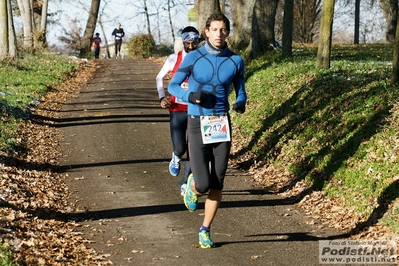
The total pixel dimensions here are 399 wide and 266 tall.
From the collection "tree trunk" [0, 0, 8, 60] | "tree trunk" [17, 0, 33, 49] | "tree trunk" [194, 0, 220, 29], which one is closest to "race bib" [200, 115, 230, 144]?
"tree trunk" [194, 0, 220, 29]

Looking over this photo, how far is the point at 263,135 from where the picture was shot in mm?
15203

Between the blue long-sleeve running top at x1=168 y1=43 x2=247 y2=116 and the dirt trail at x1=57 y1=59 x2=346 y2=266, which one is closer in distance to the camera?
the blue long-sleeve running top at x1=168 y1=43 x2=247 y2=116

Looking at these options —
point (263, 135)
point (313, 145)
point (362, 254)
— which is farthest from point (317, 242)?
point (263, 135)

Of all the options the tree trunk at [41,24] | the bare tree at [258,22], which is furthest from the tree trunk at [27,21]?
the bare tree at [258,22]

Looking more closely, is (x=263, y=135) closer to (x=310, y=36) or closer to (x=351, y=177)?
(x=351, y=177)

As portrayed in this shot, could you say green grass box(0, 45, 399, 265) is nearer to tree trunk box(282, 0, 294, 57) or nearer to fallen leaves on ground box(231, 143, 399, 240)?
fallen leaves on ground box(231, 143, 399, 240)

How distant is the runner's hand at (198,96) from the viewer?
7.51m

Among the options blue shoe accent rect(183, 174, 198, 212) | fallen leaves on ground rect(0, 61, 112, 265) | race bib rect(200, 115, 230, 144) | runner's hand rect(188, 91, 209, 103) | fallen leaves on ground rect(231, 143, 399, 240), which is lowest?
fallen leaves on ground rect(231, 143, 399, 240)

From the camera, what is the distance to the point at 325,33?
16.4 m

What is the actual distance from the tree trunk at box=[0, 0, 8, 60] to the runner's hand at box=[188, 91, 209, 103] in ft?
70.0

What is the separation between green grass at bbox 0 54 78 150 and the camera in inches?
676

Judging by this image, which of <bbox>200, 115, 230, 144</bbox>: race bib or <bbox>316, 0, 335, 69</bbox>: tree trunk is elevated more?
<bbox>316, 0, 335, 69</bbox>: tree trunk

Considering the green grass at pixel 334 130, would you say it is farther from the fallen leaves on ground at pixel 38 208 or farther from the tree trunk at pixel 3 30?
the tree trunk at pixel 3 30

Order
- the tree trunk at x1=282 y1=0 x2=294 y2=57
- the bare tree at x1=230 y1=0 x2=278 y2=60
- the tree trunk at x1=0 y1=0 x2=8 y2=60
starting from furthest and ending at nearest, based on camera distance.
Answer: the tree trunk at x1=0 y1=0 x2=8 y2=60 → the bare tree at x1=230 y1=0 x2=278 y2=60 → the tree trunk at x1=282 y1=0 x2=294 y2=57
